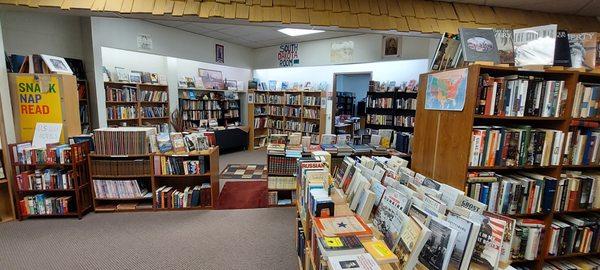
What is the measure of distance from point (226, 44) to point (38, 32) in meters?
3.95

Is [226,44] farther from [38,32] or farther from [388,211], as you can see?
[388,211]

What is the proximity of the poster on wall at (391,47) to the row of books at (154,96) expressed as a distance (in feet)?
16.3

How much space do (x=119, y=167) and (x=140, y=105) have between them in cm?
271

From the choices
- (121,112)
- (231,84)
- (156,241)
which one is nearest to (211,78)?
(231,84)

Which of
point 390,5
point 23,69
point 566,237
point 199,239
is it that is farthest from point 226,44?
point 566,237

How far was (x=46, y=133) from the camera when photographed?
11.0 ft

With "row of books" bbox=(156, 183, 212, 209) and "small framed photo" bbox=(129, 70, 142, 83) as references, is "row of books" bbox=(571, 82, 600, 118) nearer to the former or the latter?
"row of books" bbox=(156, 183, 212, 209)

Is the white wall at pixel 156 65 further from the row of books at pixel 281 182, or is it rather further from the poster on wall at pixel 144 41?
the row of books at pixel 281 182

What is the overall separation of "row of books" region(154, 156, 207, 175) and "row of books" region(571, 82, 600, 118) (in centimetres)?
386

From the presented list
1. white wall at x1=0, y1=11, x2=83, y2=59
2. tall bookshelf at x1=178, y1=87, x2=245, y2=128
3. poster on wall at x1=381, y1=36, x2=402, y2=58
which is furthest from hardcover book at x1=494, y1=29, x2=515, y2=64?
tall bookshelf at x1=178, y1=87, x2=245, y2=128

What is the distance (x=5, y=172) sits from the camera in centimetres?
317

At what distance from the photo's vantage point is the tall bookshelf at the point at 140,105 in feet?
17.2

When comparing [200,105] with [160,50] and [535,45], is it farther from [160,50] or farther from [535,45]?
[535,45]

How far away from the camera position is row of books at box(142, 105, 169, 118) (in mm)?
5835
